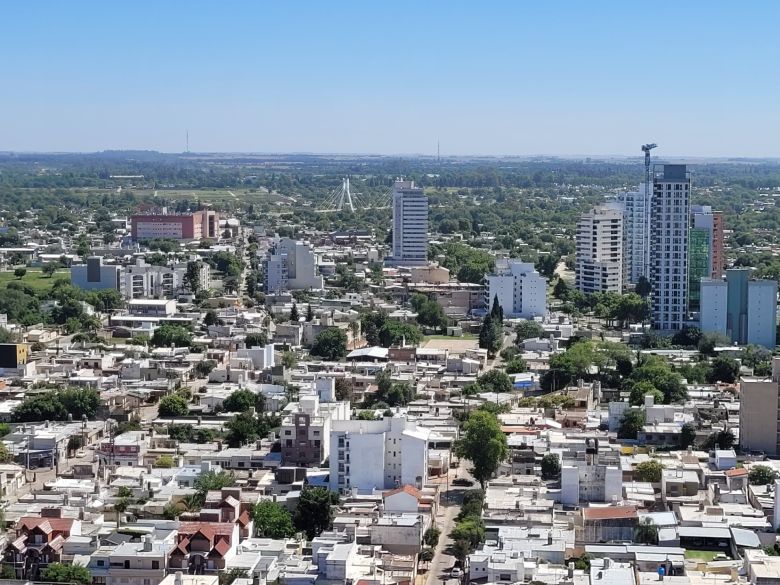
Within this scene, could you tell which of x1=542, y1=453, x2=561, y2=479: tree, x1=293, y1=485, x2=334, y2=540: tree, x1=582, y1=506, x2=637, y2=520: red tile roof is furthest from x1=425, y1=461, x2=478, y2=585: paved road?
x1=582, y1=506, x2=637, y2=520: red tile roof

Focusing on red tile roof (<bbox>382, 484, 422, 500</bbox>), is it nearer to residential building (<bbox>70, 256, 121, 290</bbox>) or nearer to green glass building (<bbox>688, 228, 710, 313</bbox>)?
green glass building (<bbox>688, 228, 710, 313</bbox>)

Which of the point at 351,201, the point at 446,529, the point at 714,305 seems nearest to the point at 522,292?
the point at 714,305

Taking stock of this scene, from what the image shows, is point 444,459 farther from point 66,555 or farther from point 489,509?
point 66,555

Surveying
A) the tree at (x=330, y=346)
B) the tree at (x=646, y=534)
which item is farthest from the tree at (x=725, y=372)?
the tree at (x=646, y=534)

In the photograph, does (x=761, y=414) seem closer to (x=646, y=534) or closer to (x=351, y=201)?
(x=646, y=534)

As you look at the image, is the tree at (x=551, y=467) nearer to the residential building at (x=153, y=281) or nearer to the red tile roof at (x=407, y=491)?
the red tile roof at (x=407, y=491)

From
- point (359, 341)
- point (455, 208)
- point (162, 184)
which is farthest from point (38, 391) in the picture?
point (162, 184)

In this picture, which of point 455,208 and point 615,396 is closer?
point 615,396
